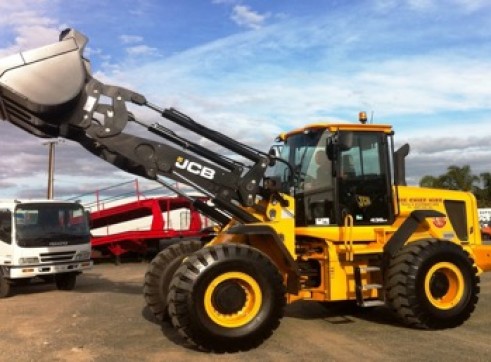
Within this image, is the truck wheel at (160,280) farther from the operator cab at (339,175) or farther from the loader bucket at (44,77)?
the loader bucket at (44,77)

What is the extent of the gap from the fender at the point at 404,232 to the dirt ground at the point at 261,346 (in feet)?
3.65

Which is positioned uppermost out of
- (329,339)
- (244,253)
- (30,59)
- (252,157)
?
(30,59)

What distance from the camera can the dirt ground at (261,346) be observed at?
22.7 feet

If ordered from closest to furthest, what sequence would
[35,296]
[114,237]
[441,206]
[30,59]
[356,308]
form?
[30,59], [441,206], [356,308], [35,296], [114,237]

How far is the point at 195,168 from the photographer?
8.27 m

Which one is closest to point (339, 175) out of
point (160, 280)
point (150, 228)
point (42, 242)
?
point (160, 280)

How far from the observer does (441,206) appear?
368 inches

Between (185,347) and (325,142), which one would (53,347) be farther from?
(325,142)

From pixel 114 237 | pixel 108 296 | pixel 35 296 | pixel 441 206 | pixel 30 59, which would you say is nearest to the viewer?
pixel 30 59

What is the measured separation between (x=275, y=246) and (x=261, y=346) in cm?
145

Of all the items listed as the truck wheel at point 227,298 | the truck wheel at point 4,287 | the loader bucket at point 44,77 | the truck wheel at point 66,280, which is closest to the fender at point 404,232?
the truck wheel at point 227,298

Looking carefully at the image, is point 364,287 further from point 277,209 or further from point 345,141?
point 345,141

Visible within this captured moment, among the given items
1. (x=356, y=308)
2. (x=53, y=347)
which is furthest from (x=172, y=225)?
(x=53, y=347)

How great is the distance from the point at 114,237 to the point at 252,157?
14089mm
